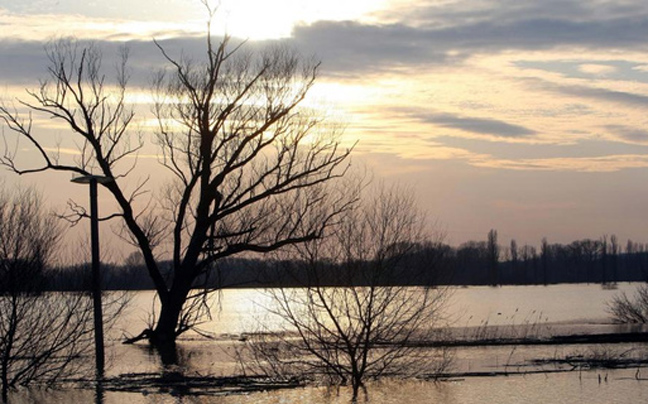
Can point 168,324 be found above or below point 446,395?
below

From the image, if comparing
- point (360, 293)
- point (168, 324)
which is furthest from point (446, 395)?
point (168, 324)

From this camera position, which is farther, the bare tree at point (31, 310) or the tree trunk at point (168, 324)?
the tree trunk at point (168, 324)

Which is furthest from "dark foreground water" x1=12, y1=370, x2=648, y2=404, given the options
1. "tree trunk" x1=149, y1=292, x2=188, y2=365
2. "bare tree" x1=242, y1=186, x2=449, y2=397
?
"tree trunk" x1=149, y1=292, x2=188, y2=365

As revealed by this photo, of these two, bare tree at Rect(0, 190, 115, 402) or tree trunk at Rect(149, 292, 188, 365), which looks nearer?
bare tree at Rect(0, 190, 115, 402)

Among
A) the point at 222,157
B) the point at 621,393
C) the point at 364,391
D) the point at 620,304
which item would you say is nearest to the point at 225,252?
the point at 222,157

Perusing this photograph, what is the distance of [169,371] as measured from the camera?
111 feet

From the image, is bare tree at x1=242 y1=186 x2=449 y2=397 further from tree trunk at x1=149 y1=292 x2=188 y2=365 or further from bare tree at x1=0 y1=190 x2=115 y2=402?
tree trunk at x1=149 y1=292 x2=188 y2=365

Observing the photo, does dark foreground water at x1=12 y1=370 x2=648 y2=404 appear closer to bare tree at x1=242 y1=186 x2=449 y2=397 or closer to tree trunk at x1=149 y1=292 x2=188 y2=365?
bare tree at x1=242 y1=186 x2=449 y2=397

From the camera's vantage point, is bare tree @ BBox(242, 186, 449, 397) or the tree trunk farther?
the tree trunk

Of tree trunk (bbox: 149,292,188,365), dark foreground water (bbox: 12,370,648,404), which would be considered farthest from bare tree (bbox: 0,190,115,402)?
tree trunk (bbox: 149,292,188,365)

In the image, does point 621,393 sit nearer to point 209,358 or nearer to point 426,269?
point 426,269

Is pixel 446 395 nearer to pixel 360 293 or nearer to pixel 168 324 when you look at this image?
pixel 360 293

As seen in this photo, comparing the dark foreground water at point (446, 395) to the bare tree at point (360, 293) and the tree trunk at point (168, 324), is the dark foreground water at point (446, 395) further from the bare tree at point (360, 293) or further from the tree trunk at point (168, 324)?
the tree trunk at point (168, 324)

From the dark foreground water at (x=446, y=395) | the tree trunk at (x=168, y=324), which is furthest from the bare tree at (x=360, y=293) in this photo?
the tree trunk at (x=168, y=324)
